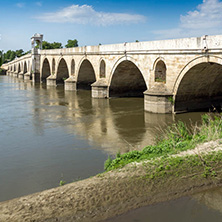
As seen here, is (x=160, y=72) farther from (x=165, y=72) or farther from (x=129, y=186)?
(x=129, y=186)

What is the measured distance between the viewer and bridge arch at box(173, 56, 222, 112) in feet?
43.0

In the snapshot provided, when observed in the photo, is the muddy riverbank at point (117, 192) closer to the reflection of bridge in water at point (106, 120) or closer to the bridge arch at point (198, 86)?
the reflection of bridge in water at point (106, 120)

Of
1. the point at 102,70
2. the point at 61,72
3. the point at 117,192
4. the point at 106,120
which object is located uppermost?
the point at 61,72

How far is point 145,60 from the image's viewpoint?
1588 cm

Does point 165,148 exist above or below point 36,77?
below

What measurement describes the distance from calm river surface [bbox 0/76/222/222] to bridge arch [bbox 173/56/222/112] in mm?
858

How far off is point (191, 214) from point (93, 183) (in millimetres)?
1764

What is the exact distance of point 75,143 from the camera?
9.80m

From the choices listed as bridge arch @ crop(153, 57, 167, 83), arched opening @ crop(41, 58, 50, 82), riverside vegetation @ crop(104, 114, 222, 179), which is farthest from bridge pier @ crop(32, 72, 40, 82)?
riverside vegetation @ crop(104, 114, 222, 179)

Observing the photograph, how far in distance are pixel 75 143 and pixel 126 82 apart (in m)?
11.1

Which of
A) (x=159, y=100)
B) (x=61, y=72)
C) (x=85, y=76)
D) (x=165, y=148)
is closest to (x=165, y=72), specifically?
(x=159, y=100)

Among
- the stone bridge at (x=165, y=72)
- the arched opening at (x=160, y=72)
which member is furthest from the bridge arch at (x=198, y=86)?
the arched opening at (x=160, y=72)

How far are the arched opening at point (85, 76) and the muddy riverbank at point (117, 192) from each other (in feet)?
63.7

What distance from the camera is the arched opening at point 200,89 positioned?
1338 centimetres
